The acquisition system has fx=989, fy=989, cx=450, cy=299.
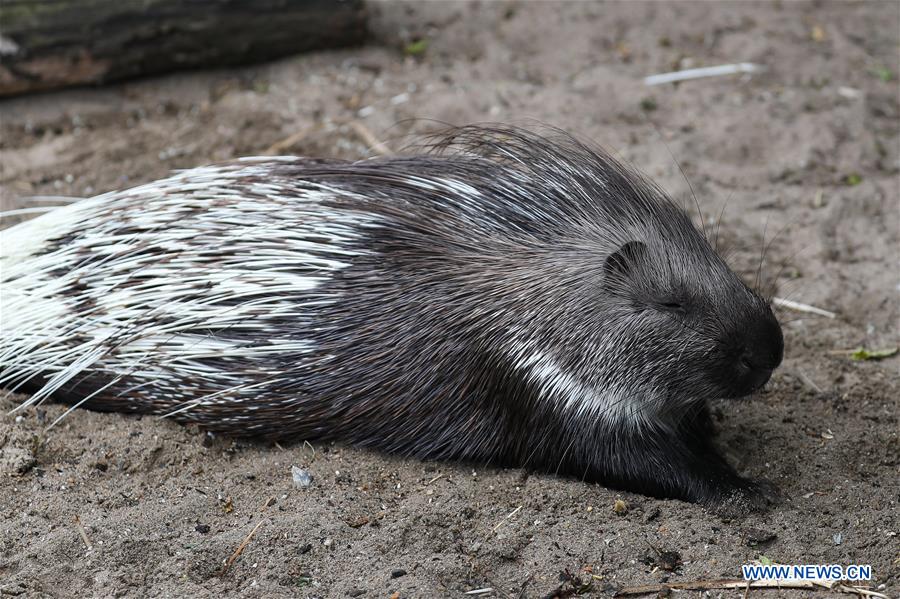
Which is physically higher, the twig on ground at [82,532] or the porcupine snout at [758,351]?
the porcupine snout at [758,351]

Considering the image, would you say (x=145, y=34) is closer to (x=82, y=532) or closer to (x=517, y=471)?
(x=82, y=532)

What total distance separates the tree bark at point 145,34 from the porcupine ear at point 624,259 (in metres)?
3.33

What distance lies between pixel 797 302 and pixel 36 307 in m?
3.02

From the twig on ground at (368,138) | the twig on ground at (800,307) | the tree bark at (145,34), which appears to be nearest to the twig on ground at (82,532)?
the twig on ground at (368,138)

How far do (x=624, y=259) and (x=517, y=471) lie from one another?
0.76 meters

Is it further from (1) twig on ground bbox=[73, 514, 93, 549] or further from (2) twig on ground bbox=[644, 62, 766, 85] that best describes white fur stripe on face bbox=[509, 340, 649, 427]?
(2) twig on ground bbox=[644, 62, 766, 85]

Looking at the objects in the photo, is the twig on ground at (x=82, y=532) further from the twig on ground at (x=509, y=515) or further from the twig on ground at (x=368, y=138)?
the twig on ground at (x=368, y=138)

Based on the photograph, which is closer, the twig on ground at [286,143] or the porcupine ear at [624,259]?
the porcupine ear at [624,259]

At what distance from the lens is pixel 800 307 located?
13.8 ft

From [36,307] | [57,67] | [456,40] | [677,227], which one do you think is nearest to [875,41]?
[456,40]

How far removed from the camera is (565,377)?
9.86 ft

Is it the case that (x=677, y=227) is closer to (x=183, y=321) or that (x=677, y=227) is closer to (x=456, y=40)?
(x=183, y=321)

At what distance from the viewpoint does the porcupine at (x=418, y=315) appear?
9.74 ft

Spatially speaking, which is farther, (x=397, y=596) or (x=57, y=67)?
(x=57, y=67)
